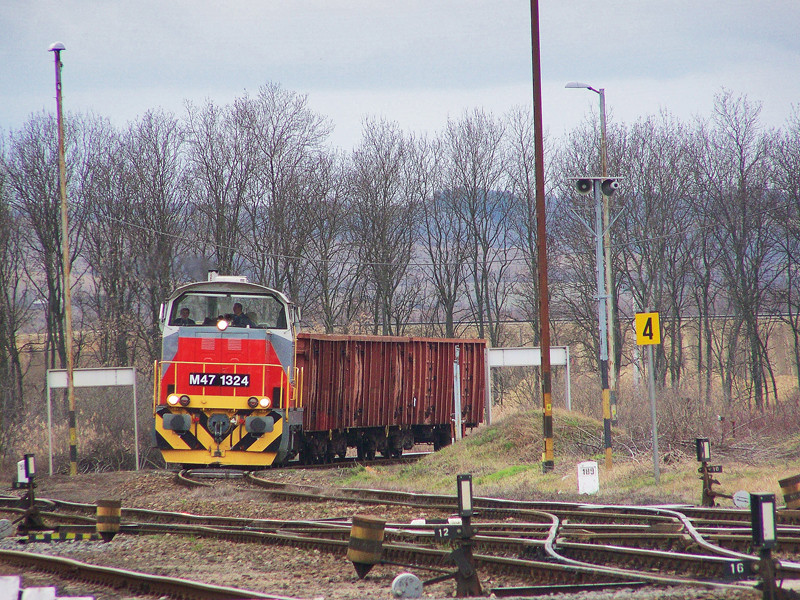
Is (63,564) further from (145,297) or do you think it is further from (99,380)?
(145,297)

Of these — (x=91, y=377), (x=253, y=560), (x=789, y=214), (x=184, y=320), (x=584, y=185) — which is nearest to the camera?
(x=253, y=560)

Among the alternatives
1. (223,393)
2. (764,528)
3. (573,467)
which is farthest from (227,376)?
(764,528)

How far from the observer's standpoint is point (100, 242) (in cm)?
4047

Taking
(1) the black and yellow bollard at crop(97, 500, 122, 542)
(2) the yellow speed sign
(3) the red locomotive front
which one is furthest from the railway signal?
(3) the red locomotive front

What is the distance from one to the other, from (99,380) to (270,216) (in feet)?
66.0

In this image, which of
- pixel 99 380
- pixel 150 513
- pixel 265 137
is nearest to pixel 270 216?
pixel 265 137

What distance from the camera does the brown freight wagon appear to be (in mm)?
19766

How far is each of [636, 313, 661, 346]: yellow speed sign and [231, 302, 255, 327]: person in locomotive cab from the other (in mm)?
7168

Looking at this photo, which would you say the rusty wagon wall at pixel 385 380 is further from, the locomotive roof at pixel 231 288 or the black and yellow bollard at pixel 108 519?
the black and yellow bollard at pixel 108 519

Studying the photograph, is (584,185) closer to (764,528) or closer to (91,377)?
(764,528)

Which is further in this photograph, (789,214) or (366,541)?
(789,214)

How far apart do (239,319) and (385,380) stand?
6.94 m

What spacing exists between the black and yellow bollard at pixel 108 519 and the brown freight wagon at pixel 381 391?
8357 millimetres

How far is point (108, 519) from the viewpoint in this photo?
33.1 ft
